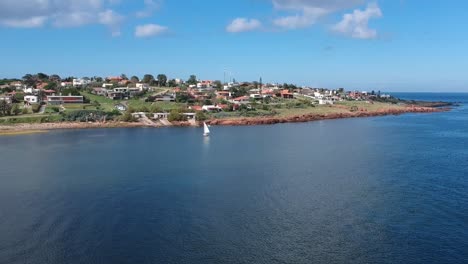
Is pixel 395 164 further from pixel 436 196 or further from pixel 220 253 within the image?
pixel 220 253

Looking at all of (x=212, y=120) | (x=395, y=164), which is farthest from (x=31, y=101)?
(x=395, y=164)

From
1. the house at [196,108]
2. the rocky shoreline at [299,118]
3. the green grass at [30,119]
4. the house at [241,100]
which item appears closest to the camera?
the green grass at [30,119]

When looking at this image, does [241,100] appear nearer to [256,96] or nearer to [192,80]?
[256,96]

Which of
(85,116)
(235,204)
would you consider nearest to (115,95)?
(85,116)

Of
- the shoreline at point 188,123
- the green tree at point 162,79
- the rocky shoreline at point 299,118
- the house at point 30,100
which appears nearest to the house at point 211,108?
the shoreline at point 188,123

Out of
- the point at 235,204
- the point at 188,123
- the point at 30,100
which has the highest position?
the point at 30,100

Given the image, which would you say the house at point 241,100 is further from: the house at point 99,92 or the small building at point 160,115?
the house at point 99,92

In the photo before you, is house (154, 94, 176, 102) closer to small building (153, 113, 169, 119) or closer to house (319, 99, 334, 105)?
small building (153, 113, 169, 119)
